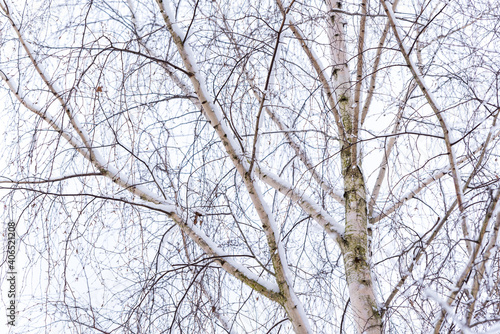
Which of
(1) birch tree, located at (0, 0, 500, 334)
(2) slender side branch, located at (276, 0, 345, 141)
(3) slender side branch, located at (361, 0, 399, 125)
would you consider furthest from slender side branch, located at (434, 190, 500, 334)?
(3) slender side branch, located at (361, 0, 399, 125)

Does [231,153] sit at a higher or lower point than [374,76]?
lower

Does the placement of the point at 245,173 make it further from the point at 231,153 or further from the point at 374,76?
the point at 374,76

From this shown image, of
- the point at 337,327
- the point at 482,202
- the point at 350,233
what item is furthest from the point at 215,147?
the point at 482,202

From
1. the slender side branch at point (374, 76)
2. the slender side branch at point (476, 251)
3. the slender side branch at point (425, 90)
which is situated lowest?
the slender side branch at point (476, 251)

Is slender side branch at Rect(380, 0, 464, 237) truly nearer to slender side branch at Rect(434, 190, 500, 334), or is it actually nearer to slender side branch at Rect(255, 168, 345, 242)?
slender side branch at Rect(434, 190, 500, 334)

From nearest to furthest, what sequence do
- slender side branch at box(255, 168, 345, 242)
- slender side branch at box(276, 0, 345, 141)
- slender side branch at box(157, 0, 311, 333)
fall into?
slender side branch at box(157, 0, 311, 333) < slender side branch at box(255, 168, 345, 242) < slender side branch at box(276, 0, 345, 141)

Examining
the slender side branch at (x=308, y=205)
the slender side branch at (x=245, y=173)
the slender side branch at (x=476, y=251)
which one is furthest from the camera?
the slender side branch at (x=308, y=205)

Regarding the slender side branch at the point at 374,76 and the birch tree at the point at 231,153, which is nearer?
the birch tree at the point at 231,153

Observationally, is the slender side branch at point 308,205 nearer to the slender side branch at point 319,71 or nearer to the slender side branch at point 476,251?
the slender side branch at point 319,71

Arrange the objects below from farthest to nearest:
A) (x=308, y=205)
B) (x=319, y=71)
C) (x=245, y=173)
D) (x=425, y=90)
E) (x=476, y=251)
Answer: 1. (x=319, y=71)
2. (x=308, y=205)
3. (x=245, y=173)
4. (x=425, y=90)
5. (x=476, y=251)

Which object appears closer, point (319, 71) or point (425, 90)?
point (425, 90)

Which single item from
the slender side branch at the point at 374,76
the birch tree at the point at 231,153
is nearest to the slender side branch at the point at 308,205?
the birch tree at the point at 231,153

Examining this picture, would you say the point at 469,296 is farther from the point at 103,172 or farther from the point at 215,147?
the point at 103,172

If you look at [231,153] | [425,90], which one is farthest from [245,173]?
[425,90]
